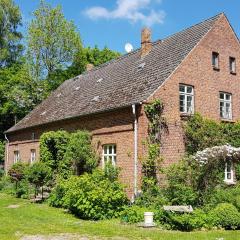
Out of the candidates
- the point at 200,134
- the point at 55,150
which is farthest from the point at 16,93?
the point at 200,134

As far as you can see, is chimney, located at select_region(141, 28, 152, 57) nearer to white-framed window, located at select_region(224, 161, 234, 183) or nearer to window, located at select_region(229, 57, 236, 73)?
window, located at select_region(229, 57, 236, 73)

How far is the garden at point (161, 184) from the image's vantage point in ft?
49.8

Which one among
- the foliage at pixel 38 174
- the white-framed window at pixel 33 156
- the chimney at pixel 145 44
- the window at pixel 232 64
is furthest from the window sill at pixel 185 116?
the white-framed window at pixel 33 156

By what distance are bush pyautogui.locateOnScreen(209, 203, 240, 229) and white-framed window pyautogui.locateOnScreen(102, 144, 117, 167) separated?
743 cm

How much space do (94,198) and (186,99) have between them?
25.1 ft

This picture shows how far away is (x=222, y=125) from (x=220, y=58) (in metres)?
3.91

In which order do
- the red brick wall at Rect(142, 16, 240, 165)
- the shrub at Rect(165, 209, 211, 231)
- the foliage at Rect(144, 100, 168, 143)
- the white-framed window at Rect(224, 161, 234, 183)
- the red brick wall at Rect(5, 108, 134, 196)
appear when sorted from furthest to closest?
1. the white-framed window at Rect(224, 161, 234, 183)
2. the red brick wall at Rect(142, 16, 240, 165)
3. the red brick wall at Rect(5, 108, 134, 196)
4. the foliage at Rect(144, 100, 168, 143)
5. the shrub at Rect(165, 209, 211, 231)

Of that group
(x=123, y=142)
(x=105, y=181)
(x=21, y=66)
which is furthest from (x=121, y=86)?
(x=21, y=66)

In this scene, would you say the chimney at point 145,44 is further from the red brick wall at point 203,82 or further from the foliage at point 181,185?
the foliage at point 181,185

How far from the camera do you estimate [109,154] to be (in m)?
22.1

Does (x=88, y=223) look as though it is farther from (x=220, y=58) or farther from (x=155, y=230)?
(x=220, y=58)

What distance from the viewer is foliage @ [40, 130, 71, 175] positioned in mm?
24516

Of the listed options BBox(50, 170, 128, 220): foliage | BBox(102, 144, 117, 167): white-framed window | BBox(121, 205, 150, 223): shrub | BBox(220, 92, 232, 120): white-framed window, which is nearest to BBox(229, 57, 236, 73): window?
BBox(220, 92, 232, 120): white-framed window

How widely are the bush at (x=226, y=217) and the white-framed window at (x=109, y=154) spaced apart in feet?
24.4
